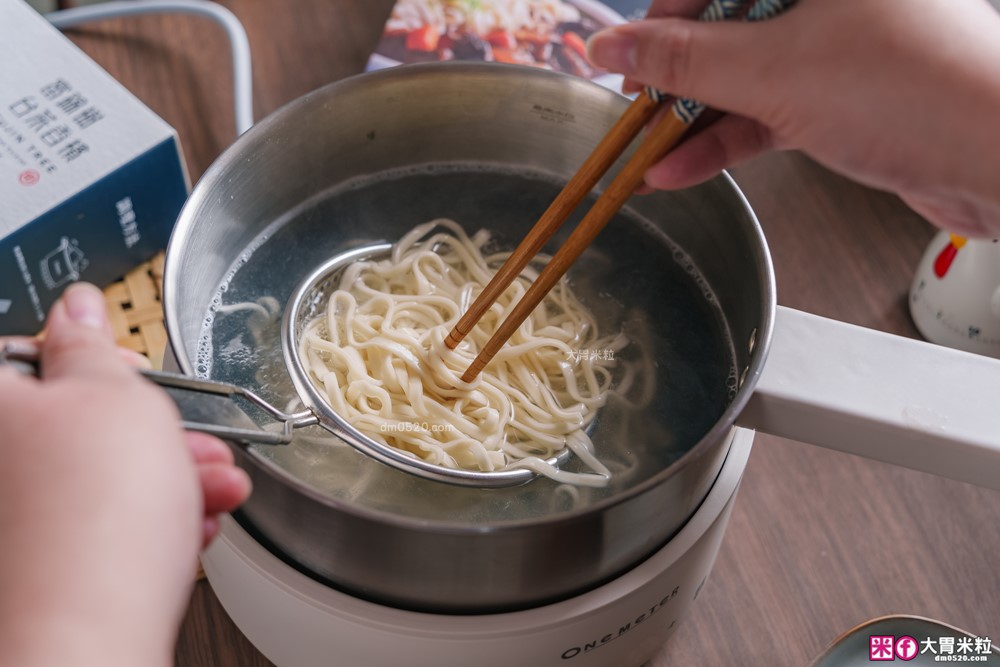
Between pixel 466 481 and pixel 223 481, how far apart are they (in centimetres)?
26

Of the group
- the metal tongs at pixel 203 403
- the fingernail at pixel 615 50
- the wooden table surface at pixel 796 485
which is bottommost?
the wooden table surface at pixel 796 485

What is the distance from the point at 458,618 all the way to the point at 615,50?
43 cm

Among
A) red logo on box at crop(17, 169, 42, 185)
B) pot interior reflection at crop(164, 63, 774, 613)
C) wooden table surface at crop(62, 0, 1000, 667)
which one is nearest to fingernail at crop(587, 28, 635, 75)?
pot interior reflection at crop(164, 63, 774, 613)

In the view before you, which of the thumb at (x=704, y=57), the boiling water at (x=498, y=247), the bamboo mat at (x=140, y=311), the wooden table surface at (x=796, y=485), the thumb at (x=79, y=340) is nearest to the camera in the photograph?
the thumb at (x=79, y=340)

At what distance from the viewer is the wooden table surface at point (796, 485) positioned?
945 millimetres

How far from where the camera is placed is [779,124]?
68 cm

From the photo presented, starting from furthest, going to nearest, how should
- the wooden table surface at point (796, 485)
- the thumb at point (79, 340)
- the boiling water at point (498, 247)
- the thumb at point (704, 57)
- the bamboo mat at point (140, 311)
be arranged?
the bamboo mat at point (140, 311)
the wooden table surface at point (796, 485)
the boiling water at point (498, 247)
the thumb at point (704, 57)
the thumb at point (79, 340)

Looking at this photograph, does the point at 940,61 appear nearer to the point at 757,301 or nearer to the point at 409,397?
the point at 757,301

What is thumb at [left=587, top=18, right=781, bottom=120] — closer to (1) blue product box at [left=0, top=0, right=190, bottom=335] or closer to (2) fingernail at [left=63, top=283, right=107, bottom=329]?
(2) fingernail at [left=63, top=283, right=107, bottom=329]

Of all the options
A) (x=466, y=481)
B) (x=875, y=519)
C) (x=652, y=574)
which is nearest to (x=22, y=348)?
(x=466, y=481)

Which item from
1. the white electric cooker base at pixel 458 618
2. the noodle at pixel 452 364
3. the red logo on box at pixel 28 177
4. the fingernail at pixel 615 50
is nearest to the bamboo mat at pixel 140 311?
the red logo on box at pixel 28 177

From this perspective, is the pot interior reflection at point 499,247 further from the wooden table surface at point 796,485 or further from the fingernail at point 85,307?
the wooden table surface at point 796,485

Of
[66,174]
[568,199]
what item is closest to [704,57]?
[568,199]

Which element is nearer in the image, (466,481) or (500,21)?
(466,481)
